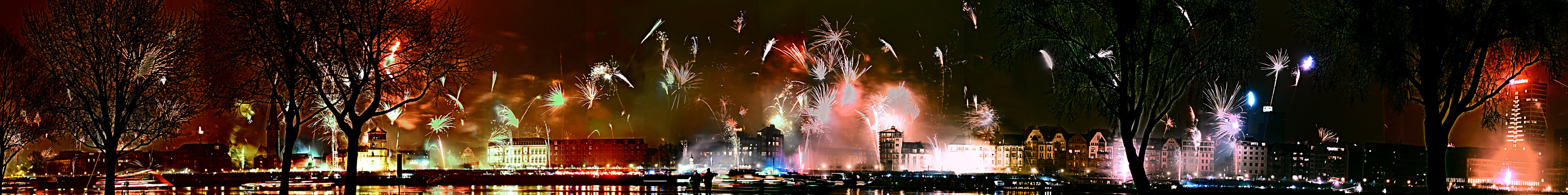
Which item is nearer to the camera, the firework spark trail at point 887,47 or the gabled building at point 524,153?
the firework spark trail at point 887,47

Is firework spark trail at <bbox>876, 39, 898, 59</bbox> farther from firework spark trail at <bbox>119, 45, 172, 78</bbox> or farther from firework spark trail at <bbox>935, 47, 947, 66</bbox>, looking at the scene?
firework spark trail at <bbox>119, 45, 172, 78</bbox>

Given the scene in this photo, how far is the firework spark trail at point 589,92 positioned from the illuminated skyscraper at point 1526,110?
28580 mm

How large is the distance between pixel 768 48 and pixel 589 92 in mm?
8860

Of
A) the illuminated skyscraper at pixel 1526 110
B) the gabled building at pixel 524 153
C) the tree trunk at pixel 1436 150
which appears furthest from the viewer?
the gabled building at pixel 524 153

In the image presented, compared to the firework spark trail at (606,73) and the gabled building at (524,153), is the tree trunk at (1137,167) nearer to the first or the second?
the firework spark trail at (606,73)

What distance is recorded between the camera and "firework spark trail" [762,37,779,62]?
110 feet

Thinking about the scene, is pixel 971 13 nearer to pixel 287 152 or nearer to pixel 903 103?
pixel 903 103

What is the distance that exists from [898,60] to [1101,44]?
24196mm

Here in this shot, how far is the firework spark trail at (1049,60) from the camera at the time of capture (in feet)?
39.2

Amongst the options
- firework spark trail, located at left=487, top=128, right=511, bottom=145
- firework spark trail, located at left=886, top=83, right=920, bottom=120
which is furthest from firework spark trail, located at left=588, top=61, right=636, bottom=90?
firework spark trail, located at left=886, top=83, right=920, bottom=120

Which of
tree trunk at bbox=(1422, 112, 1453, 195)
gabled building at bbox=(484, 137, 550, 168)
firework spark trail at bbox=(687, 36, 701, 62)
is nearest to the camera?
tree trunk at bbox=(1422, 112, 1453, 195)

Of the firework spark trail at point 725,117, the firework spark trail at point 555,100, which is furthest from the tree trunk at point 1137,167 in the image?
the firework spark trail at point 555,100

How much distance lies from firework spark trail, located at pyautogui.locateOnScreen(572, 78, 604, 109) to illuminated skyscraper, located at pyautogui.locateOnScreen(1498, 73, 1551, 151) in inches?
1125

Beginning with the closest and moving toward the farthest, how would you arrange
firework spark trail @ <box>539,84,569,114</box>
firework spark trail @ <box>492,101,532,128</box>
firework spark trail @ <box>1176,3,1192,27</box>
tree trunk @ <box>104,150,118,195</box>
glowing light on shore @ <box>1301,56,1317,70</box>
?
1. firework spark trail @ <box>1176,3,1192,27</box>
2. glowing light on shore @ <box>1301,56,1317,70</box>
3. tree trunk @ <box>104,150,118,195</box>
4. firework spark trail @ <box>539,84,569,114</box>
5. firework spark trail @ <box>492,101,532,128</box>
